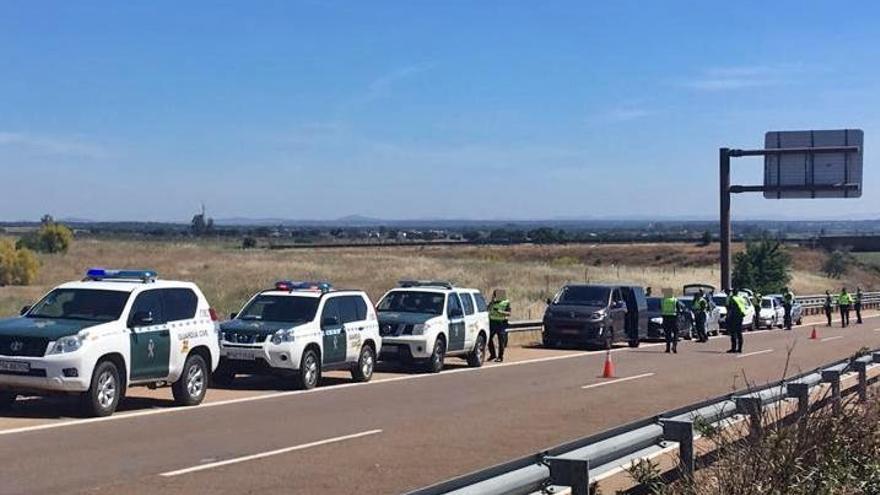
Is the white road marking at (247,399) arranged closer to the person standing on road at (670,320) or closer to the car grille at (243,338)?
the car grille at (243,338)

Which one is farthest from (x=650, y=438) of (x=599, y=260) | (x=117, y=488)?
(x=599, y=260)

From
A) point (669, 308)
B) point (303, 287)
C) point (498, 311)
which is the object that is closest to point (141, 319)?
point (303, 287)

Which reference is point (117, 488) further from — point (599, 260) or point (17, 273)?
point (599, 260)

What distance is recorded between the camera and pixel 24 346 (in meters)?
14.7

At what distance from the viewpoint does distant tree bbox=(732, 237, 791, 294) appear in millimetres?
63875

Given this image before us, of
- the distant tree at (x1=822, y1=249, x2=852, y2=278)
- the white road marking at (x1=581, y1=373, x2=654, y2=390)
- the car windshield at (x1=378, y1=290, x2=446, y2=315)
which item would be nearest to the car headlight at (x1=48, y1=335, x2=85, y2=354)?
the white road marking at (x1=581, y1=373, x2=654, y2=390)

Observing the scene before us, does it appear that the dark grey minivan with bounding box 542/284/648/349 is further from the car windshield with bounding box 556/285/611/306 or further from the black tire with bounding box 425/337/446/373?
the black tire with bounding box 425/337/446/373

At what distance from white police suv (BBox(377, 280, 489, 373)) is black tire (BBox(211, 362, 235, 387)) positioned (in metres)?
4.23

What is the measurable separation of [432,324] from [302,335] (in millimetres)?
4746

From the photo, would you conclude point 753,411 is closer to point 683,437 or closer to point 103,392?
point 683,437

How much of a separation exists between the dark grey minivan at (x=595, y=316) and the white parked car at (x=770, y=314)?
13.8m

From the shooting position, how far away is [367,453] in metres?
13.0

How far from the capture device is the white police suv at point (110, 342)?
14.6 m

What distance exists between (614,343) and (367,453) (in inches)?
850
